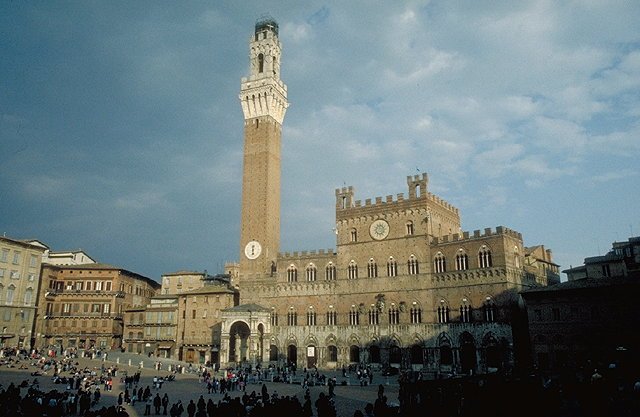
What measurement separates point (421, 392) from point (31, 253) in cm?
5554

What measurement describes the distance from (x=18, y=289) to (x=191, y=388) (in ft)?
109

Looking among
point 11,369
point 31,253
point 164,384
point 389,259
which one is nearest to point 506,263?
point 389,259

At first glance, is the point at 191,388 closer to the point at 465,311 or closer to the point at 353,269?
the point at 353,269

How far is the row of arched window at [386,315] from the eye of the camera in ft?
149

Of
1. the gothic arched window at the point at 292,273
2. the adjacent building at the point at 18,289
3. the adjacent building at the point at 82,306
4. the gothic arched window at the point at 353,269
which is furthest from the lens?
the adjacent building at the point at 82,306

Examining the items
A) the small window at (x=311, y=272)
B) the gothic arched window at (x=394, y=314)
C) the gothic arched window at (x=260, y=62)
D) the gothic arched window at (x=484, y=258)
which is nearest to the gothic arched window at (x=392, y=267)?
the gothic arched window at (x=394, y=314)

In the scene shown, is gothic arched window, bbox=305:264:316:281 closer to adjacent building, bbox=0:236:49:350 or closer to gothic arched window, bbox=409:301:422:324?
gothic arched window, bbox=409:301:422:324

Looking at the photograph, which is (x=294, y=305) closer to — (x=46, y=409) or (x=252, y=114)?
(x=252, y=114)

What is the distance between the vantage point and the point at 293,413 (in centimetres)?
1772

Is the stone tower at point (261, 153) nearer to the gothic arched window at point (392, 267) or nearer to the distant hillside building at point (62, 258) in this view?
the gothic arched window at point (392, 267)

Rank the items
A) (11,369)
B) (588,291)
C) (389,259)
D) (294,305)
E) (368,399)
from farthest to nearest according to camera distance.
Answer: (294,305) → (389,259) → (11,369) → (588,291) → (368,399)

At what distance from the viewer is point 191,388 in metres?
37.6

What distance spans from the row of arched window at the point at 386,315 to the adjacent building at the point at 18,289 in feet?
95.5

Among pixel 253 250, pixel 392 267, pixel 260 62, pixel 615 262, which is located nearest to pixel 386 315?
pixel 392 267
